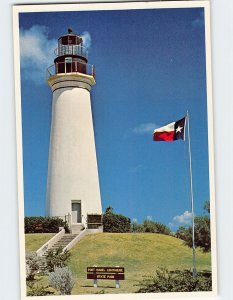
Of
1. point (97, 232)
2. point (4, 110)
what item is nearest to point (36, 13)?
point (4, 110)

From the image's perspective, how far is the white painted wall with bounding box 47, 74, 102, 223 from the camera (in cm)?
878

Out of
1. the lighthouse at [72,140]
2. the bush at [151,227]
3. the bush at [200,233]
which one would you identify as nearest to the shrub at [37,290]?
the lighthouse at [72,140]

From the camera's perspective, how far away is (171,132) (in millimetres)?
8758

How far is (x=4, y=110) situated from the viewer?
28.2ft

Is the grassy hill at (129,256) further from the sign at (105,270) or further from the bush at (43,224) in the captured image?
the bush at (43,224)

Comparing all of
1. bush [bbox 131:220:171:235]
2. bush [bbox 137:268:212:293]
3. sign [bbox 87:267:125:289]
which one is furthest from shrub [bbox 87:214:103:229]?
bush [bbox 137:268:212:293]

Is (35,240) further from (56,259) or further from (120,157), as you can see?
(120,157)

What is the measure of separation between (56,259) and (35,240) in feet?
1.19

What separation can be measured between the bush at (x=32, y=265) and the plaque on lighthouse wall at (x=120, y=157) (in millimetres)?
13

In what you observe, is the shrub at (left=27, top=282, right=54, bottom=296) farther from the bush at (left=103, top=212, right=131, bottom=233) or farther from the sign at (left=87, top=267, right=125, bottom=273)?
the bush at (left=103, top=212, right=131, bottom=233)

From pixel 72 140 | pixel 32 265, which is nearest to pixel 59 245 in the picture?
pixel 32 265

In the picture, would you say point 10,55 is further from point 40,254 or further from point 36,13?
point 40,254

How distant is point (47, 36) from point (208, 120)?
2321mm

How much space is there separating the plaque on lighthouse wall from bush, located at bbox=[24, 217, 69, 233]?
0.02 m
